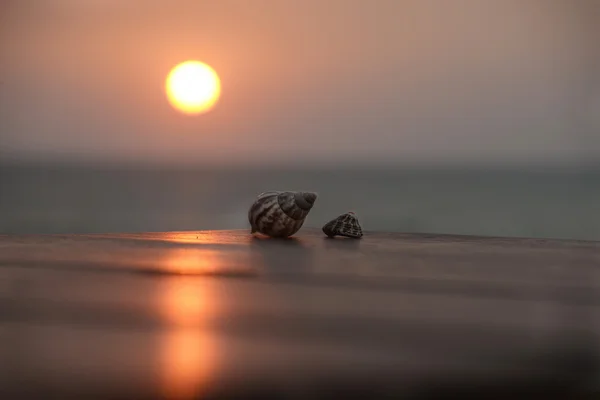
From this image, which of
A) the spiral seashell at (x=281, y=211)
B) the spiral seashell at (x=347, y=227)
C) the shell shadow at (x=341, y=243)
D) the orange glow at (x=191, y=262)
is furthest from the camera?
the spiral seashell at (x=347, y=227)

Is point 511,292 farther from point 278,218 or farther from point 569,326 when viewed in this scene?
point 278,218

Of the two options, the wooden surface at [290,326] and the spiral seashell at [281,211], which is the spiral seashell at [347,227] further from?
the wooden surface at [290,326]

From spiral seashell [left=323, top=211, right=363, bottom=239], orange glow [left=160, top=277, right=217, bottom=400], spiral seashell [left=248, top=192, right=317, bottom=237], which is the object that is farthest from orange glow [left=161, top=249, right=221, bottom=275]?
spiral seashell [left=323, top=211, right=363, bottom=239]

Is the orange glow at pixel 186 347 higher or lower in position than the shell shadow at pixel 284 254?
lower

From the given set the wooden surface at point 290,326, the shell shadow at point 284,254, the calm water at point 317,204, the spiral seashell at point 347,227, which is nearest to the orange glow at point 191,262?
the wooden surface at point 290,326

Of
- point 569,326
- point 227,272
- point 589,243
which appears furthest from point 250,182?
point 569,326

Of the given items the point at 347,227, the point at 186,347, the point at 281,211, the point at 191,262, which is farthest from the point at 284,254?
the point at 186,347

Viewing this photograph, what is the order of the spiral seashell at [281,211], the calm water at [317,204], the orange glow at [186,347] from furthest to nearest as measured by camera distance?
the calm water at [317,204]
the spiral seashell at [281,211]
the orange glow at [186,347]

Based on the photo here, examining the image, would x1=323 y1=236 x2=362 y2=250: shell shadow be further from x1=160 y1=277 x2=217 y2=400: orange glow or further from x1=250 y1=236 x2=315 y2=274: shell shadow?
x1=160 y1=277 x2=217 y2=400: orange glow
